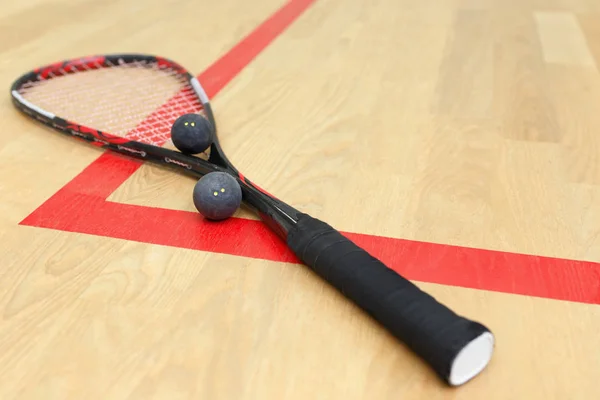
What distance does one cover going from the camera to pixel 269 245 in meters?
0.98

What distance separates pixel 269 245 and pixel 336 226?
12 cm

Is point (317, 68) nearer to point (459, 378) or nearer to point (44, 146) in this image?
point (44, 146)

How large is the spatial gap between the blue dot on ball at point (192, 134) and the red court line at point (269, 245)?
5.0 inches

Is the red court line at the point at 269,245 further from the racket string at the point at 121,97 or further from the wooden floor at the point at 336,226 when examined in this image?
the racket string at the point at 121,97

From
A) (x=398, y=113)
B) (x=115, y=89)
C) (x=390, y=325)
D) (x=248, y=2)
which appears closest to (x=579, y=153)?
(x=398, y=113)

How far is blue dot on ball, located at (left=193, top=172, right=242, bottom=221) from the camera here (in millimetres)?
988

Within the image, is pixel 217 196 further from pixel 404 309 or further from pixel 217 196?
pixel 404 309

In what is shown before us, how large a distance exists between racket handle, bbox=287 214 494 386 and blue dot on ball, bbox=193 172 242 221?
0.16m

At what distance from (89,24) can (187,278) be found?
4.70 ft

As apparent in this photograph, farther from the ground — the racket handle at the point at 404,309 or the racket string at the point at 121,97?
the racket handle at the point at 404,309

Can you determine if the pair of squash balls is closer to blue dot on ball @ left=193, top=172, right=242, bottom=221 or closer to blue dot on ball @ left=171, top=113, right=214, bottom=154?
blue dot on ball @ left=193, top=172, right=242, bottom=221

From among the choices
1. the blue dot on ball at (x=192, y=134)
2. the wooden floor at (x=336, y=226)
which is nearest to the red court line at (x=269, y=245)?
the wooden floor at (x=336, y=226)

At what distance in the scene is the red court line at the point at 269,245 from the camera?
91 centimetres

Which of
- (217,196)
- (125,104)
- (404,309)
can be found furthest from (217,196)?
(125,104)
